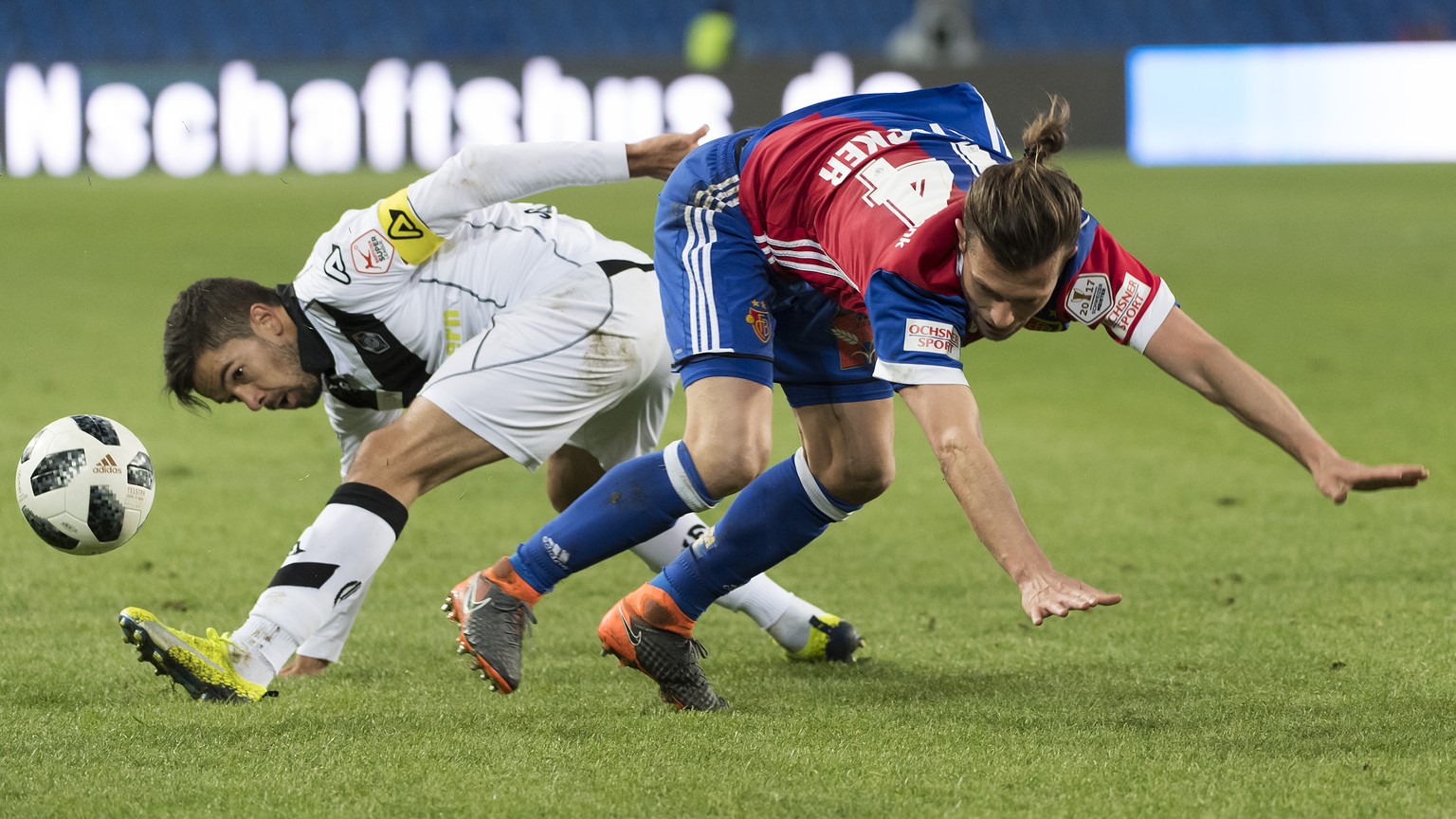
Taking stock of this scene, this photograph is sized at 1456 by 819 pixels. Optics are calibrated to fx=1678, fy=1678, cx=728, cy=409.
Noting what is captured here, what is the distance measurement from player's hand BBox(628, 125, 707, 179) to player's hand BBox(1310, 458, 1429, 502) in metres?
1.98

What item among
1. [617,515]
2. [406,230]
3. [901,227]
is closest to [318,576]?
[617,515]

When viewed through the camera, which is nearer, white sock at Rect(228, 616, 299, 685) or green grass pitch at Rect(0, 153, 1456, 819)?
green grass pitch at Rect(0, 153, 1456, 819)

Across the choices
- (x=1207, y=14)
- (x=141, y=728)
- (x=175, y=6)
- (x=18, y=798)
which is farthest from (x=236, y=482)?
(x=1207, y=14)

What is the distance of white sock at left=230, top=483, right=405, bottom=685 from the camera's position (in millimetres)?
3977

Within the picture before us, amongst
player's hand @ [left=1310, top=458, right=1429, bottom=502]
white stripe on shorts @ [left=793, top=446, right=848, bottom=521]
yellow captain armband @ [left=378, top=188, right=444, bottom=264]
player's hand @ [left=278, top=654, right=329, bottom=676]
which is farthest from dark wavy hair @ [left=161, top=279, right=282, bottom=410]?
player's hand @ [left=1310, top=458, right=1429, bottom=502]

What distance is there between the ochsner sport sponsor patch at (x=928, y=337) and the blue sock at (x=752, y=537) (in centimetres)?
93

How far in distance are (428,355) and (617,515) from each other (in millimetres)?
817

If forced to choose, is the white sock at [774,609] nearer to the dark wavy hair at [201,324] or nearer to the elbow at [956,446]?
the dark wavy hair at [201,324]

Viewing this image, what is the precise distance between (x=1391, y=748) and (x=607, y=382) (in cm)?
206

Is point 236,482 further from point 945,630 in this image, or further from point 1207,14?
point 1207,14

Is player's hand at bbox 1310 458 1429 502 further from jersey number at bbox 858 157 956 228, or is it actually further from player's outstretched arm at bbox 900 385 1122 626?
jersey number at bbox 858 157 956 228

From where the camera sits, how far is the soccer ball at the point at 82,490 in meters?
4.06

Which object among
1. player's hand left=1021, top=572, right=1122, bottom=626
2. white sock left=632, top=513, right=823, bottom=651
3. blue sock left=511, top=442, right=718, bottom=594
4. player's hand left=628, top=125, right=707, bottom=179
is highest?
player's hand left=628, top=125, right=707, bottom=179

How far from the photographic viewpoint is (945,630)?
16.1 ft
